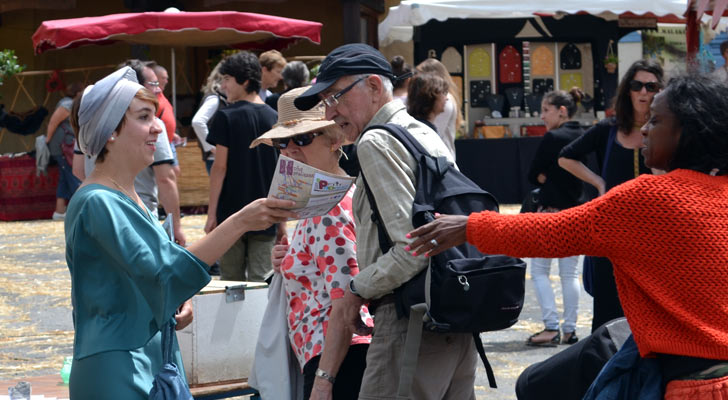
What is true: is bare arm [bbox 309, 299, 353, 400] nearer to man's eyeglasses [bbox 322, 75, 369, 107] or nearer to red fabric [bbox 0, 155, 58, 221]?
man's eyeglasses [bbox 322, 75, 369, 107]

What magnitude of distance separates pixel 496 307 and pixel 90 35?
13.6 metres

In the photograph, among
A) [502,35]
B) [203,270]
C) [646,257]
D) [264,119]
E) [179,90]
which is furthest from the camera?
[179,90]

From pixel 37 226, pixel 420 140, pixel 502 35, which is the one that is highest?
pixel 420 140

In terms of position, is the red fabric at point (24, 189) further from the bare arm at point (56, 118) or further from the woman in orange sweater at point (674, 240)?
the woman in orange sweater at point (674, 240)

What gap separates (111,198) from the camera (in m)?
2.95

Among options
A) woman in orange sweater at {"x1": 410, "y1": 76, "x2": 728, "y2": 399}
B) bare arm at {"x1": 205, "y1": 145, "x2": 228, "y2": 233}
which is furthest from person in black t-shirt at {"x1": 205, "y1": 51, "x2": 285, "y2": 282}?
woman in orange sweater at {"x1": 410, "y1": 76, "x2": 728, "y2": 399}

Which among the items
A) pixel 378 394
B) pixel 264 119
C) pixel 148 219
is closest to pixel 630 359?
pixel 378 394

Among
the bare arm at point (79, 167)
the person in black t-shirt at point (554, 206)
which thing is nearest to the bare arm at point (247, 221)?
the bare arm at point (79, 167)

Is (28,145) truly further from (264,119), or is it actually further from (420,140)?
(420,140)

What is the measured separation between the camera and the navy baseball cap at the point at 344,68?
11.0 feet

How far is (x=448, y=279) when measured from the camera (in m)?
3.06

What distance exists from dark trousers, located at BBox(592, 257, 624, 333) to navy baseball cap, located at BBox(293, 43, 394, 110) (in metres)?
→ 2.04

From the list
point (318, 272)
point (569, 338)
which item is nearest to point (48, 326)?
point (569, 338)

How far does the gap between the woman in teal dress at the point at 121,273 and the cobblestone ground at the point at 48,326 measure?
10.4 ft
